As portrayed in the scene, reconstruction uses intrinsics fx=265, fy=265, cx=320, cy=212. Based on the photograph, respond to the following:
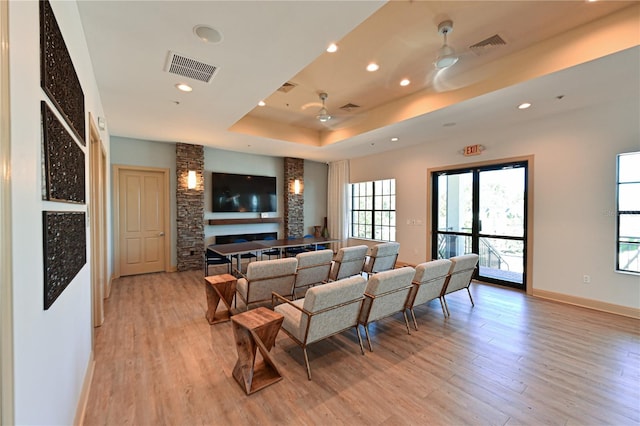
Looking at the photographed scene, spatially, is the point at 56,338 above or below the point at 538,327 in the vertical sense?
above

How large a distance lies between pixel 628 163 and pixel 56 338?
20.4 ft

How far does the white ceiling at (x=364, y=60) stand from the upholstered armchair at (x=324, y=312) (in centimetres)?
222

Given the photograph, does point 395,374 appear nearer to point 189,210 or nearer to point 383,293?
point 383,293

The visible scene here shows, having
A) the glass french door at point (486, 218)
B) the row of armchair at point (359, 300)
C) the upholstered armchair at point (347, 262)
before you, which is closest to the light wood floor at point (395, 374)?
the row of armchair at point (359, 300)

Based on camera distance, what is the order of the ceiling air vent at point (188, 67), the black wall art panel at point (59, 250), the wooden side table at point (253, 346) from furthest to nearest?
1. the ceiling air vent at point (188, 67)
2. the wooden side table at point (253, 346)
3. the black wall art panel at point (59, 250)

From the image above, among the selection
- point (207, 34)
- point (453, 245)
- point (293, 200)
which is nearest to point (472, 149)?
point (453, 245)

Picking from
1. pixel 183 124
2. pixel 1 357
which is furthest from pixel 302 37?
pixel 183 124

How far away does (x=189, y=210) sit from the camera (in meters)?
6.11

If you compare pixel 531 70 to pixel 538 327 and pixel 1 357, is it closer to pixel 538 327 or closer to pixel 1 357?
pixel 538 327

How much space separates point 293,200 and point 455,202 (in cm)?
426

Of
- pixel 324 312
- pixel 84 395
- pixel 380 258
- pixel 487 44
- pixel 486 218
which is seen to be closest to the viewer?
pixel 84 395

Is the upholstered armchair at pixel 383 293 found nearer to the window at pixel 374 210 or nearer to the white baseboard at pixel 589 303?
the white baseboard at pixel 589 303

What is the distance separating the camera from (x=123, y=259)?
5.52 metres

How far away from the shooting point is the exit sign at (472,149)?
508 cm
